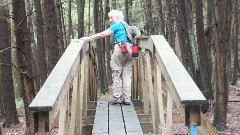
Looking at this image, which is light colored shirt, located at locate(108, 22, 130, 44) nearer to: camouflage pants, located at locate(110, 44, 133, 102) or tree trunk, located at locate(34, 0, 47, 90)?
camouflage pants, located at locate(110, 44, 133, 102)

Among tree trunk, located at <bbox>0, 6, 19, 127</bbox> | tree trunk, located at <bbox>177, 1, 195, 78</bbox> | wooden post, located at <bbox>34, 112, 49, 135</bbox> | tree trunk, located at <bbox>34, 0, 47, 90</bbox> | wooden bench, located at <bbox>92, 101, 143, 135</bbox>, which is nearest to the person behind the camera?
wooden post, located at <bbox>34, 112, 49, 135</bbox>

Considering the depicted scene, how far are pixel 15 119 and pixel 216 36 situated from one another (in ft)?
30.8

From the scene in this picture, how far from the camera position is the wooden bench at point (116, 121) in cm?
580

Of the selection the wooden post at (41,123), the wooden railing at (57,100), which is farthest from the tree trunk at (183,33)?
the wooden post at (41,123)

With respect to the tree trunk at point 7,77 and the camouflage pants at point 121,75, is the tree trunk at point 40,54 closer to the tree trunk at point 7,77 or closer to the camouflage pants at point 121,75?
the tree trunk at point 7,77

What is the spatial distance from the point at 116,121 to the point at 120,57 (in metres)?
1.67

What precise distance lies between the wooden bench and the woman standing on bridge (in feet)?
0.90

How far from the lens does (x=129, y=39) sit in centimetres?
772

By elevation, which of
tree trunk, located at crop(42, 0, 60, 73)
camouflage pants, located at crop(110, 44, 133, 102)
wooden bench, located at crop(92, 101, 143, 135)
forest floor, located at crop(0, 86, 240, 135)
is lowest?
forest floor, located at crop(0, 86, 240, 135)

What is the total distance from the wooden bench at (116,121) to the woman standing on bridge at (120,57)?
0.27m

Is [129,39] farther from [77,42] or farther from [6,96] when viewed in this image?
[6,96]

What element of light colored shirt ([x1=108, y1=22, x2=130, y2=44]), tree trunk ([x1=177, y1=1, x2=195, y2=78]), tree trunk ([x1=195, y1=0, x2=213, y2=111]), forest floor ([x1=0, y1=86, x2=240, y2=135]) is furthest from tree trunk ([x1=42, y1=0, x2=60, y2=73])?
tree trunk ([x1=195, y1=0, x2=213, y2=111])

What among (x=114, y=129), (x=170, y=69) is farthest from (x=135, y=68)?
(x=170, y=69)

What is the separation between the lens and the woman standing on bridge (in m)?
7.57
